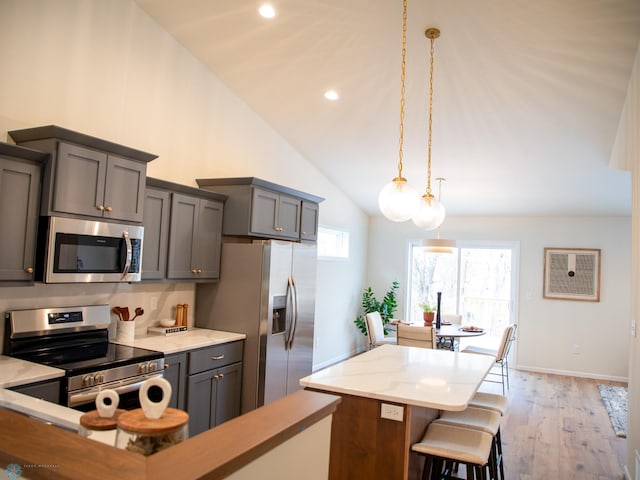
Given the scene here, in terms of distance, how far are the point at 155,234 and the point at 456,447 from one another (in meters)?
2.55

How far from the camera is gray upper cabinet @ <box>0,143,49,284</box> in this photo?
2510 millimetres

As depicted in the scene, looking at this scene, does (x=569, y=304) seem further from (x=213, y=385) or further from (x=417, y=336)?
(x=213, y=385)

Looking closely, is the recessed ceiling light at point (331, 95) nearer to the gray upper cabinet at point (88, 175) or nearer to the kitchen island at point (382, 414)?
the gray upper cabinet at point (88, 175)

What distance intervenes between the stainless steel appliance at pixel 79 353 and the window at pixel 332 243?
3.62 m

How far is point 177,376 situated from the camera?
3.26 meters

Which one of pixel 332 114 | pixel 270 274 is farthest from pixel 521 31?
pixel 270 274

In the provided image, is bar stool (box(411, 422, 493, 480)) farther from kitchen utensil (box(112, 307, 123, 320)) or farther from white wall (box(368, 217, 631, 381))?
white wall (box(368, 217, 631, 381))

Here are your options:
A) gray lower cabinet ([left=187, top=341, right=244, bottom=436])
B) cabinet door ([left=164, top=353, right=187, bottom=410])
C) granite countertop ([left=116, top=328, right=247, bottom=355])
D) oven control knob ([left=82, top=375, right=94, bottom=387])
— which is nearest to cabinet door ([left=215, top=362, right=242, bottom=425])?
gray lower cabinet ([left=187, top=341, right=244, bottom=436])

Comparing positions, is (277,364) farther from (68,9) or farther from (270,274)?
(68,9)

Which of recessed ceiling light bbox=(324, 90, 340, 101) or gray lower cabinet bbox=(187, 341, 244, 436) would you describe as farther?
recessed ceiling light bbox=(324, 90, 340, 101)

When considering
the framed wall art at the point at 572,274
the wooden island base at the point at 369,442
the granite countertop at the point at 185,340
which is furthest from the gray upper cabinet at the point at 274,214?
the framed wall art at the point at 572,274

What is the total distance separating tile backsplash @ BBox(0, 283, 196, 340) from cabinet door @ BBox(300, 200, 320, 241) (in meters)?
1.30

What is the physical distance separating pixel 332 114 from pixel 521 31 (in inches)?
82.3

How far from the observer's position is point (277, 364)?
13.3ft
